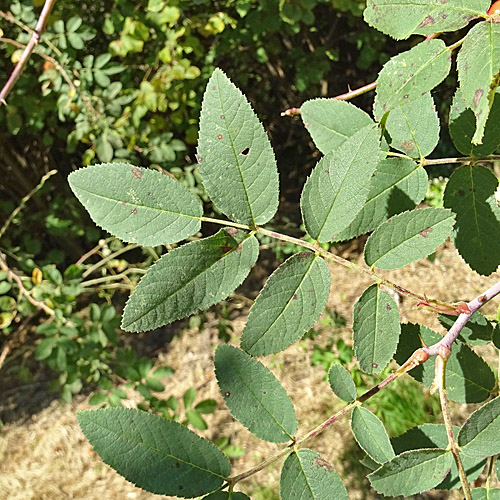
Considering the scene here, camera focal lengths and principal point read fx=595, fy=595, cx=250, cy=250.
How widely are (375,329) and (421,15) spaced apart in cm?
35

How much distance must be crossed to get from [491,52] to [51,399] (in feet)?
10.5

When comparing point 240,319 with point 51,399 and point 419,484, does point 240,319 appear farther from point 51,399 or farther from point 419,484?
point 419,484

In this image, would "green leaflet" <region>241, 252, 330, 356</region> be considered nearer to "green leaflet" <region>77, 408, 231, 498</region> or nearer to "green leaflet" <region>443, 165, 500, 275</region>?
"green leaflet" <region>77, 408, 231, 498</region>

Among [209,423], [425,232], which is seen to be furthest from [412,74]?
[209,423]

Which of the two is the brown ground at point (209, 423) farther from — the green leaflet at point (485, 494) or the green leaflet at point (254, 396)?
the green leaflet at point (254, 396)

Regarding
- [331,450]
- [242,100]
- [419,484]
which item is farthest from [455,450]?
[331,450]

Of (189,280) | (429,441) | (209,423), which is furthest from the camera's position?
(209,423)

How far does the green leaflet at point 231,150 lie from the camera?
2.20 ft

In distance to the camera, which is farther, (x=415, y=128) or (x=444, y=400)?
(x=415, y=128)

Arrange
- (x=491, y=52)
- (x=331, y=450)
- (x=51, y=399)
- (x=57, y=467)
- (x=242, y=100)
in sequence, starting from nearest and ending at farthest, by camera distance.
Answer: (x=491, y=52)
(x=242, y=100)
(x=331, y=450)
(x=57, y=467)
(x=51, y=399)

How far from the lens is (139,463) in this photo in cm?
61

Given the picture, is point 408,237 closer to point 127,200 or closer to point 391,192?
point 391,192

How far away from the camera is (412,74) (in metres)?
0.63

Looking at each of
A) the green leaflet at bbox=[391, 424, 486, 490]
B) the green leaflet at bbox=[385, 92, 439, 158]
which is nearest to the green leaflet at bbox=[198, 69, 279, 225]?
the green leaflet at bbox=[385, 92, 439, 158]
